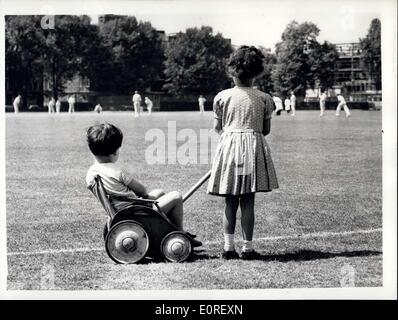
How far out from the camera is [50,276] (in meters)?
5.00

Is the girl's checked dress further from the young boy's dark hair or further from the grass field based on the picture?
the young boy's dark hair

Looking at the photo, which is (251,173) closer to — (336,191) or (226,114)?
(226,114)

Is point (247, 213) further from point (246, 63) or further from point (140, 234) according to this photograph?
point (246, 63)

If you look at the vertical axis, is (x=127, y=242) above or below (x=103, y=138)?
below

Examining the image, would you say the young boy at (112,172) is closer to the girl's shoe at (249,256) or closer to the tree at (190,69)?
the girl's shoe at (249,256)

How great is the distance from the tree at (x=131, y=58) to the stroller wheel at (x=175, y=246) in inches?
1061

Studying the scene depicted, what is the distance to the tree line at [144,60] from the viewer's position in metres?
14.4

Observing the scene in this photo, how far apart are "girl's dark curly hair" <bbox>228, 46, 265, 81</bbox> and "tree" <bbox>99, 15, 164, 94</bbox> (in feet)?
87.9

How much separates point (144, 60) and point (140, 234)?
3721 centimetres

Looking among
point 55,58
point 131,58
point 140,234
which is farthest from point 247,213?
point 131,58

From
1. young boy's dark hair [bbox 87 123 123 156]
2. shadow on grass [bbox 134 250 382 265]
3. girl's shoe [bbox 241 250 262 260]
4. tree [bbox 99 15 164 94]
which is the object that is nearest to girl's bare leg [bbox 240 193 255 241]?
girl's shoe [bbox 241 250 262 260]

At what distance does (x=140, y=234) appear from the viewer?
505 centimetres
